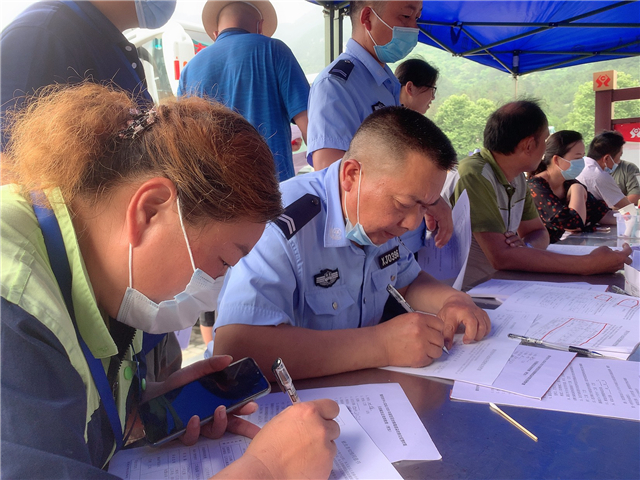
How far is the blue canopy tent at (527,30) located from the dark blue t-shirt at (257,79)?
126cm

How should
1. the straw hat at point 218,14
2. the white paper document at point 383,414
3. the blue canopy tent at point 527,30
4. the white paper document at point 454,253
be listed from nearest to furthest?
1. the white paper document at point 383,414
2. the white paper document at point 454,253
3. the straw hat at point 218,14
4. the blue canopy tent at point 527,30

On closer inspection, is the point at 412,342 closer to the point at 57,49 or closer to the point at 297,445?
the point at 297,445

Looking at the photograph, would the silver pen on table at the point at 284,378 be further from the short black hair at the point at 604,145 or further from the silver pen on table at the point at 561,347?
the short black hair at the point at 604,145

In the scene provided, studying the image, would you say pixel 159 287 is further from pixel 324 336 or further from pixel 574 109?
pixel 574 109

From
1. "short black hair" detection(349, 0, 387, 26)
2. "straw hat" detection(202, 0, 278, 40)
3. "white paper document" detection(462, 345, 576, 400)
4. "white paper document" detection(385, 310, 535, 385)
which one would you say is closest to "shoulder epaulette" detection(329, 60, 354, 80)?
"short black hair" detection(349, 0, 387, 26)

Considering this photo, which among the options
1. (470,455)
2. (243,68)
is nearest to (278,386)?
(470,455)

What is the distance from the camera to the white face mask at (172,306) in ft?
2.74

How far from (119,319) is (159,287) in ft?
0.33

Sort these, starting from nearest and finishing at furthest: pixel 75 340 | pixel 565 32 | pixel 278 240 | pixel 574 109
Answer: pixel 75 340 < pixel 278 240 < pixel 565 32 < pixel 574 109

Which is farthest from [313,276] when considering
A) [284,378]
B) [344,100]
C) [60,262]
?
[344,100]

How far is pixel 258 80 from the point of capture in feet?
8.23

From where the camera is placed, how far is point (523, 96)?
9.50ft

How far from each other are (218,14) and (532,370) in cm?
258

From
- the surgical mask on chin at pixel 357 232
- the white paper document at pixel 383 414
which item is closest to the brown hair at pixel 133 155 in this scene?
the white paper document at pixel 383 414
